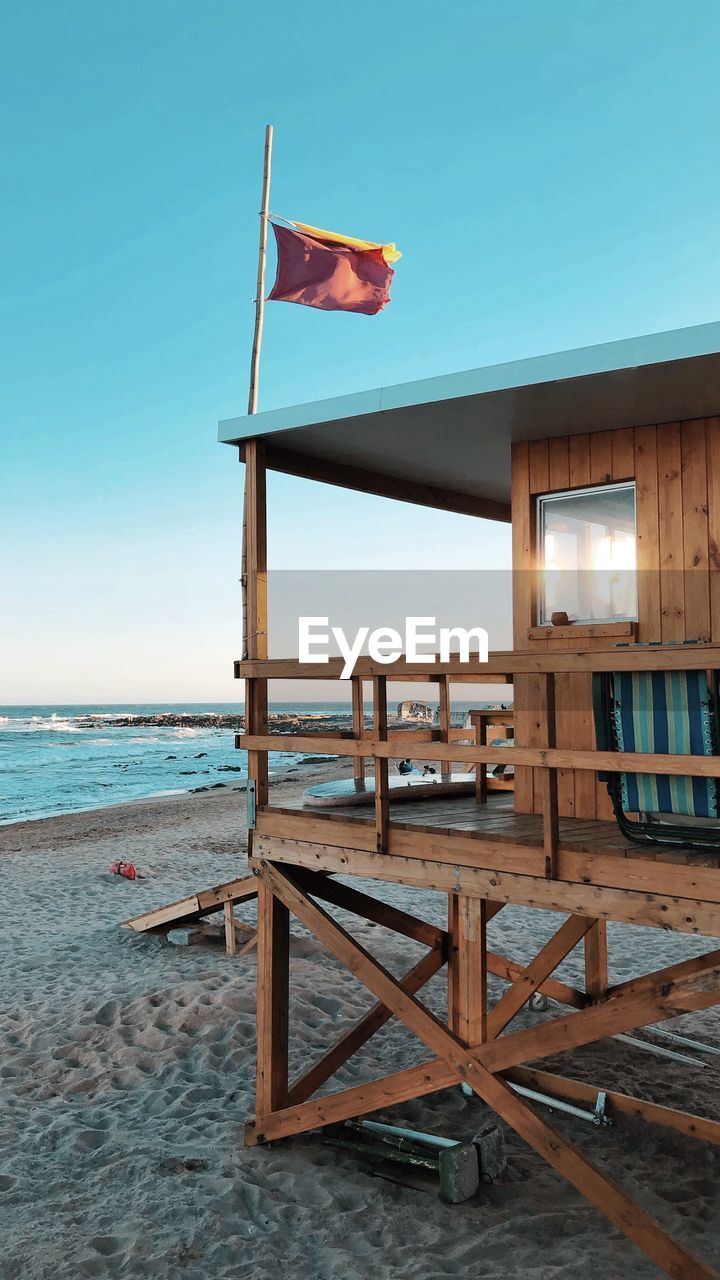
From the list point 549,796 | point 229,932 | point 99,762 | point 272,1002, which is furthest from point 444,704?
point 99,762

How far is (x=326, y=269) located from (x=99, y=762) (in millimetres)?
41239

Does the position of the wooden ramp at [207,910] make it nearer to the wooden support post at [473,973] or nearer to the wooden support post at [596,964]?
the wooden support post at [596,964]

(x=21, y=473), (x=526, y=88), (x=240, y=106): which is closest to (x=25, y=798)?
(x=21, y=473)

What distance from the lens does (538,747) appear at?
5664mm

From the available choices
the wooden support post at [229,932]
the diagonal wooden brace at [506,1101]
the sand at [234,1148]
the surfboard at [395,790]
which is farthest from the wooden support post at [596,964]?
the wooden support post at [229,932]

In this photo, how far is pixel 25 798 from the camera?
108 ft

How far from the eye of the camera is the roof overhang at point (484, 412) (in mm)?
4457

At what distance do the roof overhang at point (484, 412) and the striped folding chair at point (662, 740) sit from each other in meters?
1.67

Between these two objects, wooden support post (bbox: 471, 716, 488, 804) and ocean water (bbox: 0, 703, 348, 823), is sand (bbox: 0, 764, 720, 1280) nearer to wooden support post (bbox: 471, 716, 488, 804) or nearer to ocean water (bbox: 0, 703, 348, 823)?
wooden support post (bbox: 471, 716, 488, 804)

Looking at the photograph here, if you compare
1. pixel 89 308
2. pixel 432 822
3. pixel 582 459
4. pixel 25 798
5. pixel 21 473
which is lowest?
pixel 25 798

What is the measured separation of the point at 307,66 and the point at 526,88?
451 cm

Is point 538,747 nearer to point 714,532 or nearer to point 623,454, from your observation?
point 714,532

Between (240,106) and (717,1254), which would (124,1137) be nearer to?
(717,1254)

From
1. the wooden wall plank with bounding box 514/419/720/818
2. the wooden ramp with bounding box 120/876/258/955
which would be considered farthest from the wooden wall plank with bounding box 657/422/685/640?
the wooden ramp with bounding box 120/876/258/955
